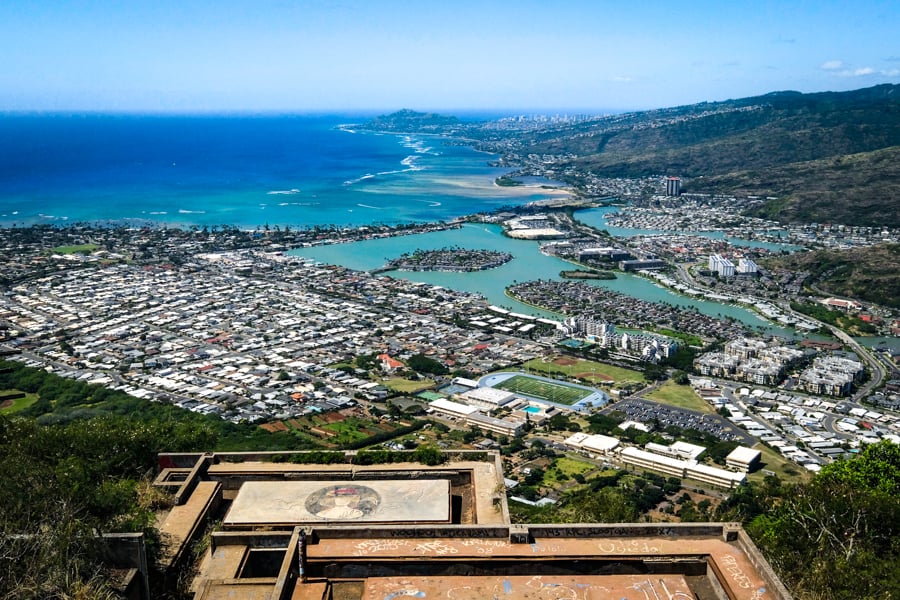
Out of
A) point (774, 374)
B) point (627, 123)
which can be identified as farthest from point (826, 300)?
point (627, 123)

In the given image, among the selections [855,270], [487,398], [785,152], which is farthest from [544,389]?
[785,152]

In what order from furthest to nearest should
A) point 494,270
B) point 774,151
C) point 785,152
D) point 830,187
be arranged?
1. point 774,151
2. point 785,152
3. point 830,187
4. point 494,270

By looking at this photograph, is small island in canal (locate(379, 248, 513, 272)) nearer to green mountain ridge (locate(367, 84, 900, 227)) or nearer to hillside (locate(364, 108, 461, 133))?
green mountain ridge (locate(367, 84, 900, 227))

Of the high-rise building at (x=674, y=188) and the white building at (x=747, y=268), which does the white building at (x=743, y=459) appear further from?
the high-rise building at (x=674, y=188)

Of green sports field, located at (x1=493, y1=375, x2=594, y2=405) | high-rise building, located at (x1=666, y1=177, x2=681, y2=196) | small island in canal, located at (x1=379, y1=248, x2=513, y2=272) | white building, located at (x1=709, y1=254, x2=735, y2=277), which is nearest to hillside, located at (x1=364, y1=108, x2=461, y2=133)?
high-rise building, located at (x1=666, y1=177, x2=681, y2=196)

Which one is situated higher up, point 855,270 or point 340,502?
point 340,502

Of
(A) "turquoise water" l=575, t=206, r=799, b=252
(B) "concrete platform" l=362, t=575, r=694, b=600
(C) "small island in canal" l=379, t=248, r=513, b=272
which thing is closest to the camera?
(B) "concrete platform" l=362, t=575, r=694, b=600

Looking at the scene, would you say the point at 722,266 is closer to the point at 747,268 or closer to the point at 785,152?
the point at 747,268

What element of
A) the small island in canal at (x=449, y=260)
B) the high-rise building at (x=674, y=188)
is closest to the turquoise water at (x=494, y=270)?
the small island in canal at (x=449, y=260)
